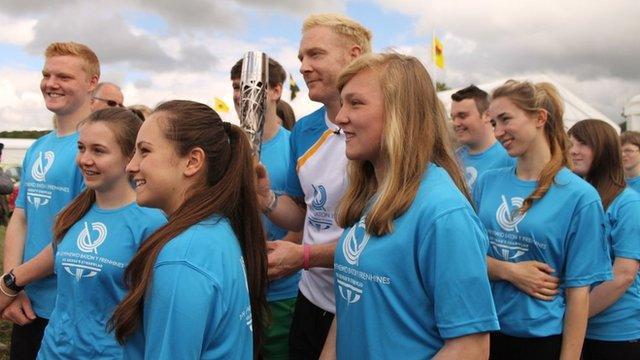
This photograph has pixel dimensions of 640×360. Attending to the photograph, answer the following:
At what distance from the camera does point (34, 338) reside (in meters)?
3.14

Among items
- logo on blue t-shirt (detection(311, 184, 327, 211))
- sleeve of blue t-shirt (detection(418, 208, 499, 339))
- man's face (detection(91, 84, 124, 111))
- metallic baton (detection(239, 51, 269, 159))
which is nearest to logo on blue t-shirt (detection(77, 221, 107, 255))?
metallic baton (detection(239, 51, 269, 159))

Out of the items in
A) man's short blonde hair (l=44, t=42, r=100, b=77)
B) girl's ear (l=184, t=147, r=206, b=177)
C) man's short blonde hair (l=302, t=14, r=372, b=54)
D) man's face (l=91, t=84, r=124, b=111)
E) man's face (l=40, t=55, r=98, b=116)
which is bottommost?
man's face (l=91, t=84, r=124, b=111)

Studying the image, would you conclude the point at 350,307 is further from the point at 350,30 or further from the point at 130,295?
the point at 350,30

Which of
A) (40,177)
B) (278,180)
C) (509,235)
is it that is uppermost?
(40,177)

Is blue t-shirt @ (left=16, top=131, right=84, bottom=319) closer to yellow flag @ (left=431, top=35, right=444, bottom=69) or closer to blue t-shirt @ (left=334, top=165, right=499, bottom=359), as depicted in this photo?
blue t-shirt @ (left=334, top=165, right=499, bottom=359)

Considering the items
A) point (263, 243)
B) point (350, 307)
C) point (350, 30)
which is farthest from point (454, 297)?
point (350, 30)

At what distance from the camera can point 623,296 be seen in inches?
139

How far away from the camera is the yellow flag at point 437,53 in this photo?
13.5 metres

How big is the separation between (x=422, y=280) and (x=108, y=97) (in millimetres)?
3853

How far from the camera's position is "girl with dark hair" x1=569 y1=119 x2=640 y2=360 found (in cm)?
339

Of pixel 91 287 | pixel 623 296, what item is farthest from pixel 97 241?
pixel 623 296

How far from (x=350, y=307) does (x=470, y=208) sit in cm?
49

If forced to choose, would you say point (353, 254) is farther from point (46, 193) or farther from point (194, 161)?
point (46, 193)

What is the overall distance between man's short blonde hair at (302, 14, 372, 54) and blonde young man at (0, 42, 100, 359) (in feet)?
4.78
